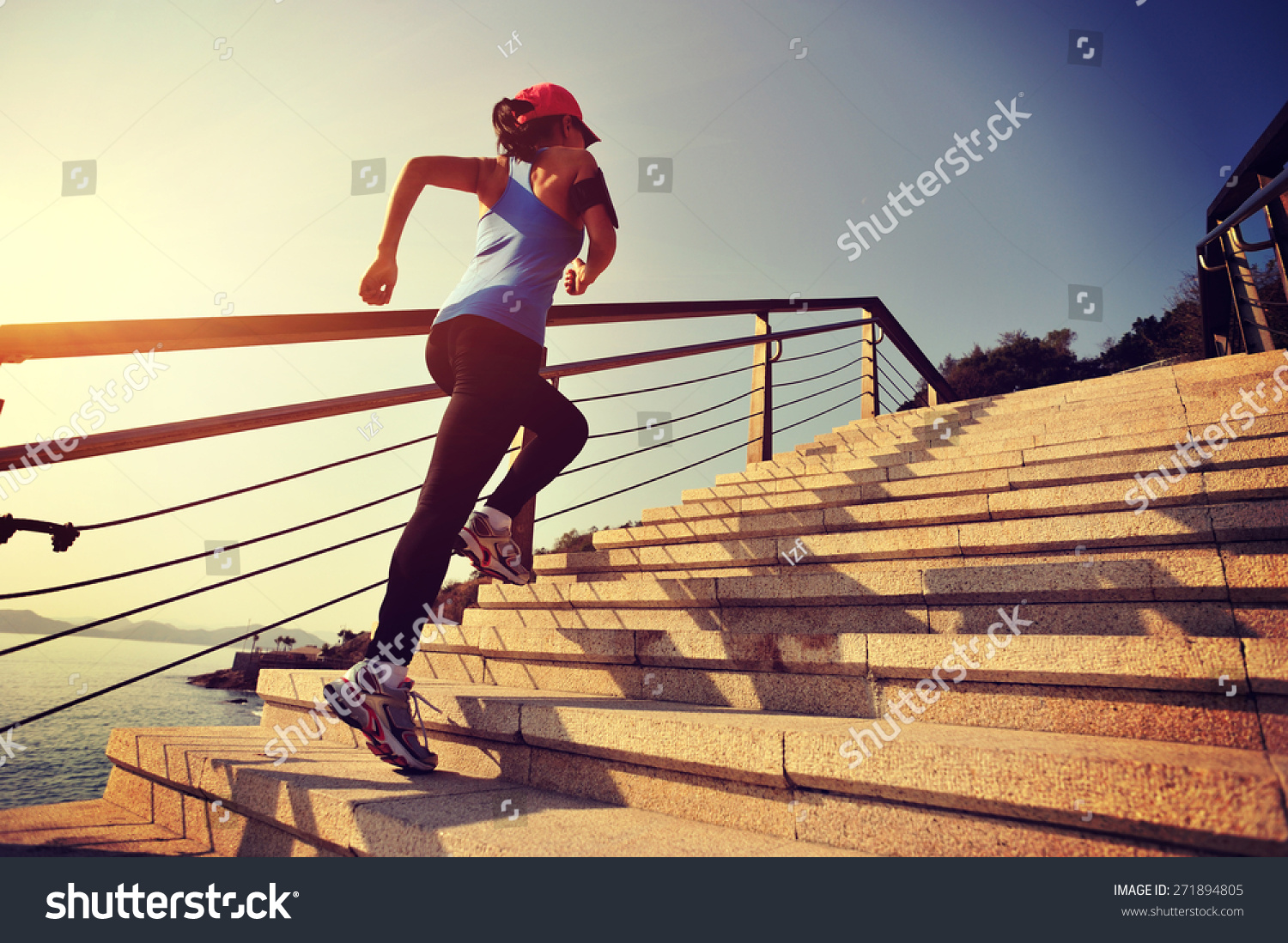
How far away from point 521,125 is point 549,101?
0.11 meters

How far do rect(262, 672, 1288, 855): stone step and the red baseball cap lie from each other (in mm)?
1641

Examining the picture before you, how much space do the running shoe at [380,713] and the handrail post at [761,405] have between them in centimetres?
365

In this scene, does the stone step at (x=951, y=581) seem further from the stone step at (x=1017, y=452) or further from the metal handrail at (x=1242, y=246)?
the metal handrail at (x=1242, y=246)

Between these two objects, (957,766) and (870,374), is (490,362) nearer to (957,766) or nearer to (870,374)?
(957,766)

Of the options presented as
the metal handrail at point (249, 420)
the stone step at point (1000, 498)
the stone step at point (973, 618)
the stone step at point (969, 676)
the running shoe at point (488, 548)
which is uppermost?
the metal handrail at point (249, 420)

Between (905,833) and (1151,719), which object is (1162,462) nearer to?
(1151,719)

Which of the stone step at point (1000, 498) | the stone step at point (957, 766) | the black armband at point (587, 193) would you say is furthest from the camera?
the stone step at point (1000, 498)

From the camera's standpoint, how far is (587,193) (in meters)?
1.82

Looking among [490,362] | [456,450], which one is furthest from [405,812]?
[490,362]

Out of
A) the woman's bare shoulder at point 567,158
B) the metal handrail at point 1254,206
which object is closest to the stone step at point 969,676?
the woman's bare shoulder at point 567,158

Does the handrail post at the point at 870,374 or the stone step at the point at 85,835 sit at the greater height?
the handrail post at the point at 870,374

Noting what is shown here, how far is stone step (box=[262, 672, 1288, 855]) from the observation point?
89cm

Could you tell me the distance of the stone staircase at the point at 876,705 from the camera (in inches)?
43.1
